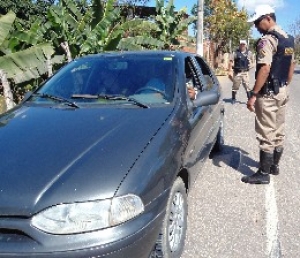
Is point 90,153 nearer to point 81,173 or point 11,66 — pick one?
point 81,173

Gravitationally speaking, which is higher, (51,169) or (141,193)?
(51,169)

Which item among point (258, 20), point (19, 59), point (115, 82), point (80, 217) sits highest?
point (258, 20)

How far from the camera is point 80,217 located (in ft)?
6.84

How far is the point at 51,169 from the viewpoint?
228 cm

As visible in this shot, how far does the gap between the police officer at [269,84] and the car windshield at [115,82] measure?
1206mm

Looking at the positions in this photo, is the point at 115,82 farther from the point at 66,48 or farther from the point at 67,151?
the point at 66,48

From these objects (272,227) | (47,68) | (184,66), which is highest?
(184,66)

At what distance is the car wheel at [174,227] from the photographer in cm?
262

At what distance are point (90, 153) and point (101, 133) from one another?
0.31 metres

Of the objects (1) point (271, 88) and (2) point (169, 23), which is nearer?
(1) point (271, 88)

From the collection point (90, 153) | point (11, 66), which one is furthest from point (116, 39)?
point (90, 153)

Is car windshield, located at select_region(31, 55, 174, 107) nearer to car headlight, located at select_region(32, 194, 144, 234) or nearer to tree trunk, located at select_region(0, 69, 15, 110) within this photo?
car headlight, located at select_region(32, 194, 144, 234)

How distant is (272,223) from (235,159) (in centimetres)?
205

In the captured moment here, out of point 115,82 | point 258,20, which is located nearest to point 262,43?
point 258,20
